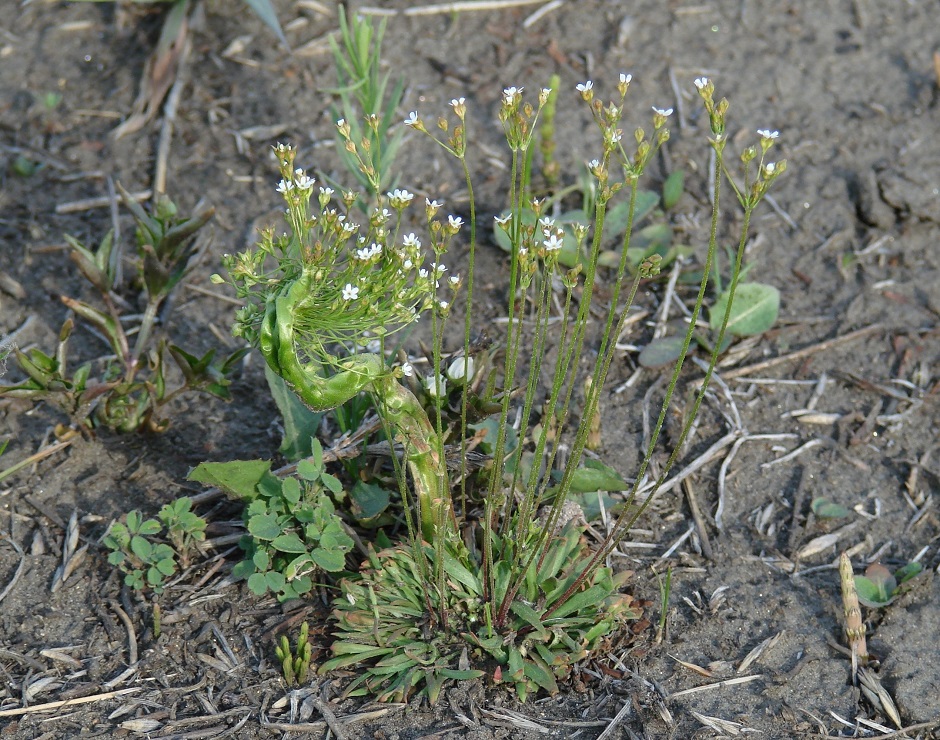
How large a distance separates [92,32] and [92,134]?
0.70 metres

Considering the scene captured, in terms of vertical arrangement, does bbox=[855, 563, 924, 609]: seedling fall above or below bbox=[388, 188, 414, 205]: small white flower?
below

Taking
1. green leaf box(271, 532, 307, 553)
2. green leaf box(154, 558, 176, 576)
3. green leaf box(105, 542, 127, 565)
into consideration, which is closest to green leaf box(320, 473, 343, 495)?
green leaf box(271, 532, 307, 553)

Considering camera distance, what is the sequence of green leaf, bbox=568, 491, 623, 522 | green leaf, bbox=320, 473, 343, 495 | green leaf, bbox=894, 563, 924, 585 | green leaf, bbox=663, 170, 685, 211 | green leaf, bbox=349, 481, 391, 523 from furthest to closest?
→ green leaf, bbox=663, 170, 685, 211, green leaf, bbox=568, 491, 623, 522, green leaf, bbox=894, 563, 924, 585, green leaf, bbox=349, 481, 391, 523, green leaf, bbox=320, 473, 343, 495

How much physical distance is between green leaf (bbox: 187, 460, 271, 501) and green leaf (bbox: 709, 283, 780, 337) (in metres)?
1.82

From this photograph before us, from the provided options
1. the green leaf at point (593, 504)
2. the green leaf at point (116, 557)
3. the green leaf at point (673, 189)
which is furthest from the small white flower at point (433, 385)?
the green leaf at point (673, 189)

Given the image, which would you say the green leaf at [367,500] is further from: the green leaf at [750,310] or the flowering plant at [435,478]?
the green leaf at [750,310]

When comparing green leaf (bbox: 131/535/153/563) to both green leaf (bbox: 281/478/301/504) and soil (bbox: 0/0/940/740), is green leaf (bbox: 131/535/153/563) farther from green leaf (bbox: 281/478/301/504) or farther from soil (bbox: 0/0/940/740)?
green leaf (bbox: 281/478/301/504)

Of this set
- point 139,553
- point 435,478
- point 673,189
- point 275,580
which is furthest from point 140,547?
point 673,189

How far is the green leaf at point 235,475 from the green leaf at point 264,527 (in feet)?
0.36

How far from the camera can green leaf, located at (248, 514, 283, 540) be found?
8.98 feet

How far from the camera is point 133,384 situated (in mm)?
3135

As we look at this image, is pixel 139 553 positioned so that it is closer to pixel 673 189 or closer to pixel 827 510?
pixel 827 510

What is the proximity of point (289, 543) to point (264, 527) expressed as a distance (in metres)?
0.09

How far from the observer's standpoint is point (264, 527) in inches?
109
